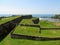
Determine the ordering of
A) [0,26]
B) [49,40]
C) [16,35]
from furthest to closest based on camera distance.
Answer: [0,26]
[16,35]
[49,40]

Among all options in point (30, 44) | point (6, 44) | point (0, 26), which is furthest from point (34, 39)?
point (0, 26)

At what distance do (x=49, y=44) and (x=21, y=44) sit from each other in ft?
10.3

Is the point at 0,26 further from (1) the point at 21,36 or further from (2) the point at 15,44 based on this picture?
(2) the point at 15,44

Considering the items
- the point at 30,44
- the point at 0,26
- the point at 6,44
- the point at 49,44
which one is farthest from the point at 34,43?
the point at 0,26

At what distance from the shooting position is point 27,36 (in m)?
16.9

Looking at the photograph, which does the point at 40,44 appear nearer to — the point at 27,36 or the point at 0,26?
the point at 27,36

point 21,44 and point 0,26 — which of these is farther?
point 0,26

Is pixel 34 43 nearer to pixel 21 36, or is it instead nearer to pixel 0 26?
pixel 21 36

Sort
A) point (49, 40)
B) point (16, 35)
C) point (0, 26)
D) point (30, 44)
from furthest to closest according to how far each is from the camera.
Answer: point (0, 26), point (16, 35), point (49, 40), point (30, 44)

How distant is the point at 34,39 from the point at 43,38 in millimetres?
1152

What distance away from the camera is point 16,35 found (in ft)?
56.8

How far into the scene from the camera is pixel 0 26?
21.0m

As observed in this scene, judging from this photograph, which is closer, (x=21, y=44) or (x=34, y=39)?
(x=21, y=44)

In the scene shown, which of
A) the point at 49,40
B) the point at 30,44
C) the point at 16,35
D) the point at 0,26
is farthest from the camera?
the point at 0,26
